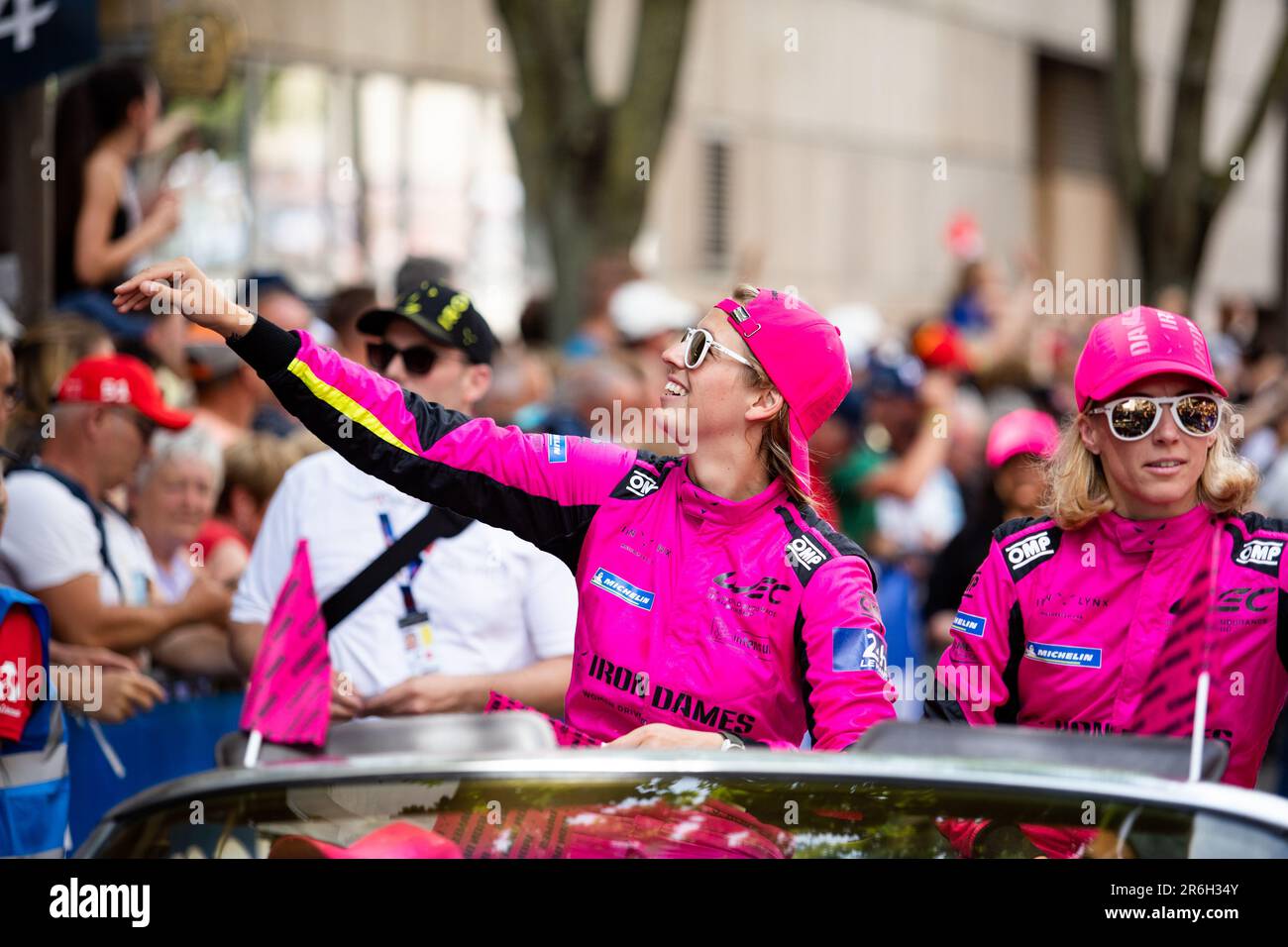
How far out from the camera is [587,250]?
38.4 ft

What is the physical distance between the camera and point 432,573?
192 inches

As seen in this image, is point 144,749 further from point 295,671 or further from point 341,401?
point 341,401

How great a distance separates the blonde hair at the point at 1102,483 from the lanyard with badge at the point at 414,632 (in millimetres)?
1699

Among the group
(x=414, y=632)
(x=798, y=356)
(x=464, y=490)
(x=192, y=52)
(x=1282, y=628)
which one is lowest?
(x=414, y=632)

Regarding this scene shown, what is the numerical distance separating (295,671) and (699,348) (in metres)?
1.16

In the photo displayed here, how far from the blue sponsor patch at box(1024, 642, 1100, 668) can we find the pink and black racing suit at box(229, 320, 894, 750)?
42 cm

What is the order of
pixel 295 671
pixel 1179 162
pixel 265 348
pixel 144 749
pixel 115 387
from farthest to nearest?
1. pixel 1179 162
2. pixel 115 387
3. pixel 144 749
4. pixel 295 671
5. pixel 265 348

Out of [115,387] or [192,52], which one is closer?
[115,387]

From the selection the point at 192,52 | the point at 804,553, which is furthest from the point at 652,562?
the point at 192,52

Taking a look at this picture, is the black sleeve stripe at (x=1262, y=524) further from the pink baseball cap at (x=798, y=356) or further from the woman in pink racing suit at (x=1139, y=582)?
the pink baseball cap at (x=798, y=356)

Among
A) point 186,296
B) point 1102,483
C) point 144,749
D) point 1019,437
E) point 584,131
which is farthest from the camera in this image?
point 584,131

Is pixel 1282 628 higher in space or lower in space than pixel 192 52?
lower

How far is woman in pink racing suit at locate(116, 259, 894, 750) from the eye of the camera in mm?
3582
